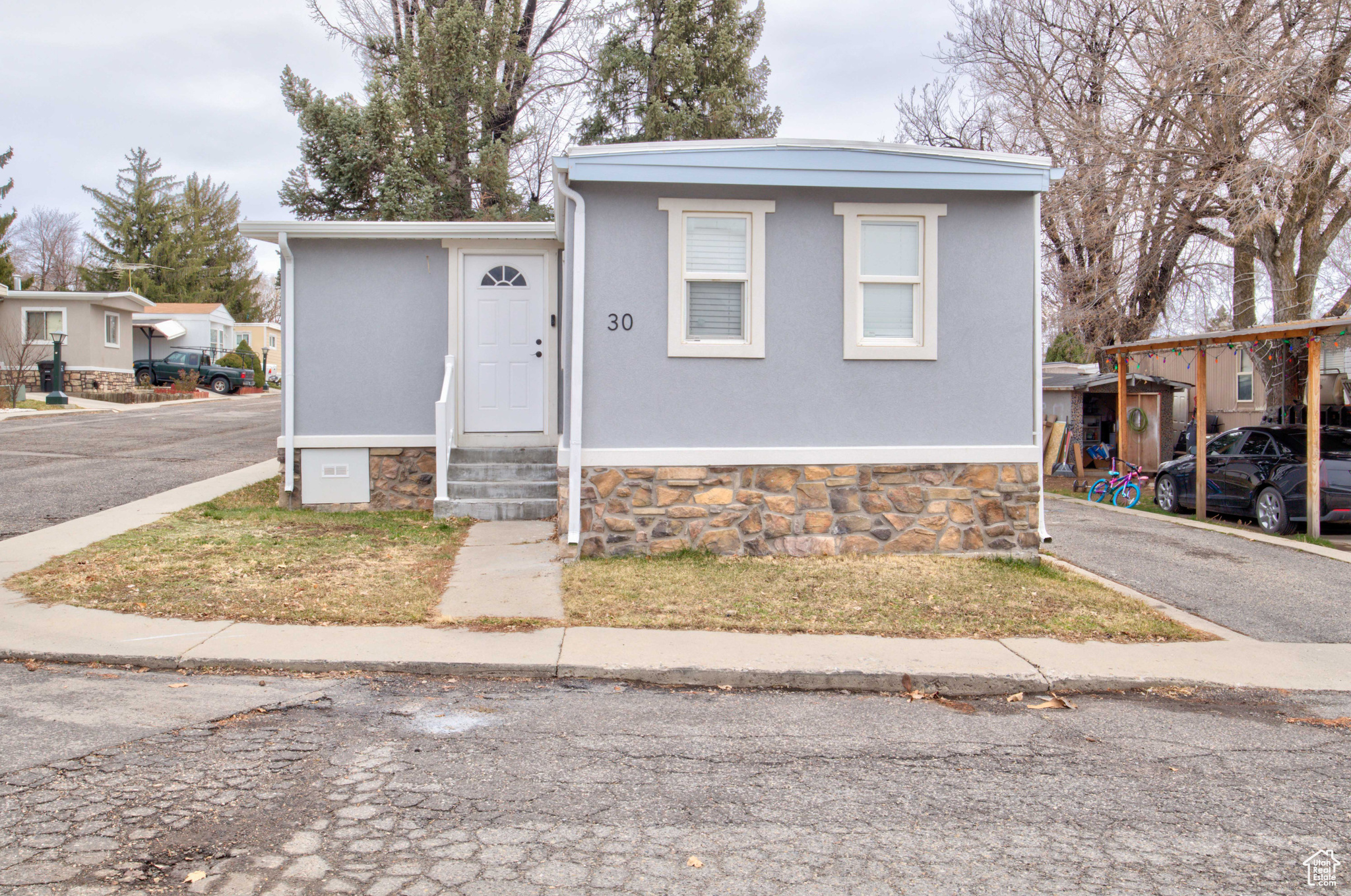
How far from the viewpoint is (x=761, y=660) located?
542cm

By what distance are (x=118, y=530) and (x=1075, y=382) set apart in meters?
18.7

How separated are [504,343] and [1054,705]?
7.54m

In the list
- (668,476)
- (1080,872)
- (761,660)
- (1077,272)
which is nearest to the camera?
(1080,872)

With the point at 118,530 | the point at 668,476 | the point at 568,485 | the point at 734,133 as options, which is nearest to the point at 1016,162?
the point at 668,476

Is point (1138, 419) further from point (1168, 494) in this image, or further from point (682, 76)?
point (682, 76)

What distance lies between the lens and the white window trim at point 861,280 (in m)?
8.23

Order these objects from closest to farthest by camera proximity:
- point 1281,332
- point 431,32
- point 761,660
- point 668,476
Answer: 1. point 761,660
2. point 668,476
3. point 1281,332
4. point 431,32

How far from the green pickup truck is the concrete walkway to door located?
2857 cm

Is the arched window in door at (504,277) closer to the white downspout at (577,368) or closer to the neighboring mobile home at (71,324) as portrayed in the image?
the white downspout at (577,368)

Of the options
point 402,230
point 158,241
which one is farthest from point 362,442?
point 158,241

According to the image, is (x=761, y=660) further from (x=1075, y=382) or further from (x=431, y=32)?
(x=1075, y=382)

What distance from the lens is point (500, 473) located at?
1025cm

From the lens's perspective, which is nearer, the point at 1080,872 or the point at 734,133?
the point at 1080,872

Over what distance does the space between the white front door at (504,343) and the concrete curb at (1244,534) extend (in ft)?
20.4
